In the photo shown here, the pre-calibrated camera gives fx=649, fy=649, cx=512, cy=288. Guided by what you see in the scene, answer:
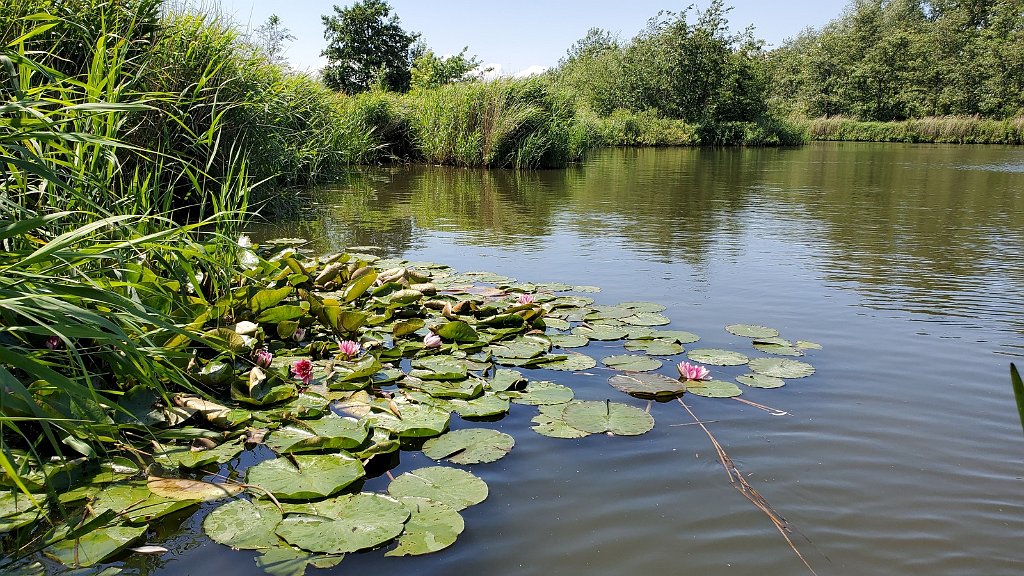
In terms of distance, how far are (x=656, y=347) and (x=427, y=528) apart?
6.26 ft

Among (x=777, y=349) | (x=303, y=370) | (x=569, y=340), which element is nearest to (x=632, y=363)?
(x=569, y=340)

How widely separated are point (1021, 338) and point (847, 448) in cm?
210

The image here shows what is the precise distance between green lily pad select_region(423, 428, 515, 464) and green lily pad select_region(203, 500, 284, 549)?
0.59m

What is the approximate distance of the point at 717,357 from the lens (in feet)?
10.7

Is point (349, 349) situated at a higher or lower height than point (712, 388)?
higher

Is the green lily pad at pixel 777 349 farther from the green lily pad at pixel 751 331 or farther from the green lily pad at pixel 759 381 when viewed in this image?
the green lily pad at pixel 759 381

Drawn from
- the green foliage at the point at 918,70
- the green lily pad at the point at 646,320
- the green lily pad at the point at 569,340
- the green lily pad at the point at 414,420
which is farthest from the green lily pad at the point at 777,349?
the green foliage at the point at 918,70

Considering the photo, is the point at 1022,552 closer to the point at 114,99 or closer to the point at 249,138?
the point at 114,99

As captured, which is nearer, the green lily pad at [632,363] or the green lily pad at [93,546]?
the green lily pad at [93,546]

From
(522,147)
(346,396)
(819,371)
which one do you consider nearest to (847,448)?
(819,371)

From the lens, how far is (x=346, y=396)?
2676mm

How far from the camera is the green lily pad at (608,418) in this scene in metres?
2.48

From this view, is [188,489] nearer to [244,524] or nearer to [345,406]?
[244,524]

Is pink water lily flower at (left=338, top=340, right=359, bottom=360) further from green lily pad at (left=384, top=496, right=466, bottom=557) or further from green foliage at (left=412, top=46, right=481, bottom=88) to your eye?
green foliage at (left=412, top=46, right=481, bottom=88)
